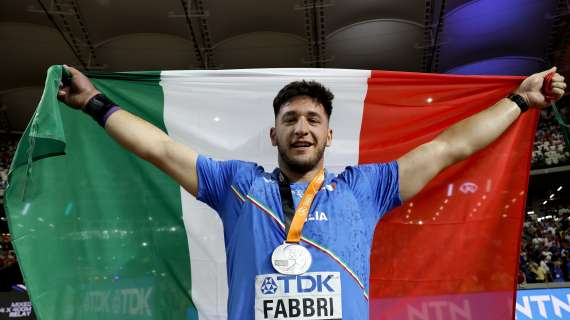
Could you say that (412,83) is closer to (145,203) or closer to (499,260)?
(499,260)

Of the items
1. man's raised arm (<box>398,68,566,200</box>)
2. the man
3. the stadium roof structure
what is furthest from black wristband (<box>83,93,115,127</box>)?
the stadium roof structure

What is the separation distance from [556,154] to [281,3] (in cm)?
921

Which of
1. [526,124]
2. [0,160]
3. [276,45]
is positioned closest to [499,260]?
[526,124]

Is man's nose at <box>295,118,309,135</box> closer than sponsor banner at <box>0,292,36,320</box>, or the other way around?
man's nose at <box>295,118,309,135</box>

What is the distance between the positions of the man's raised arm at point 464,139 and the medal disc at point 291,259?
2.14ft

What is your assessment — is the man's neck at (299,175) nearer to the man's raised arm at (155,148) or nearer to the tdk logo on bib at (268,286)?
the man's raised arm at (155,148)

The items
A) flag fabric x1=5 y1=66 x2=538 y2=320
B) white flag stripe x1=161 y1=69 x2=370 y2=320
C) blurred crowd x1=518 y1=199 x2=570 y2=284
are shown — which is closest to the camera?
flag fabric x1=5 y1=66 x2=538 y2=320

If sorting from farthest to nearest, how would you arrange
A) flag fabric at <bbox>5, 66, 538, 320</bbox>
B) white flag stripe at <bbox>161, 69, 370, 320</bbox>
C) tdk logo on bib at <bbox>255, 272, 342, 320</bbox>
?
white flag stripe at <bbox>161, 69, 370, 320</bbox>
flag fabric at <bbox>5, 66, 538, 320</bbox>
tdk logo on bib at <bbox>255, 272, 342, 320</bbox>

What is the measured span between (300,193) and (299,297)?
1.42 ft

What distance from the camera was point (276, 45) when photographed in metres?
12.1

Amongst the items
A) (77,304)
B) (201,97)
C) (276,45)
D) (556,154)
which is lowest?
(77,304)

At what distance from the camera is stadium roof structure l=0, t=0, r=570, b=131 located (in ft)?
35.7

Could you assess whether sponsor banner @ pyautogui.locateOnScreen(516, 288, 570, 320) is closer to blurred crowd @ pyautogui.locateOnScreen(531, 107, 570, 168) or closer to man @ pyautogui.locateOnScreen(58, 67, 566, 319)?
man @ pyautogui.locateOnScreen(58, 67, 566, 319)

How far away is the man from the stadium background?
28.8 feet
